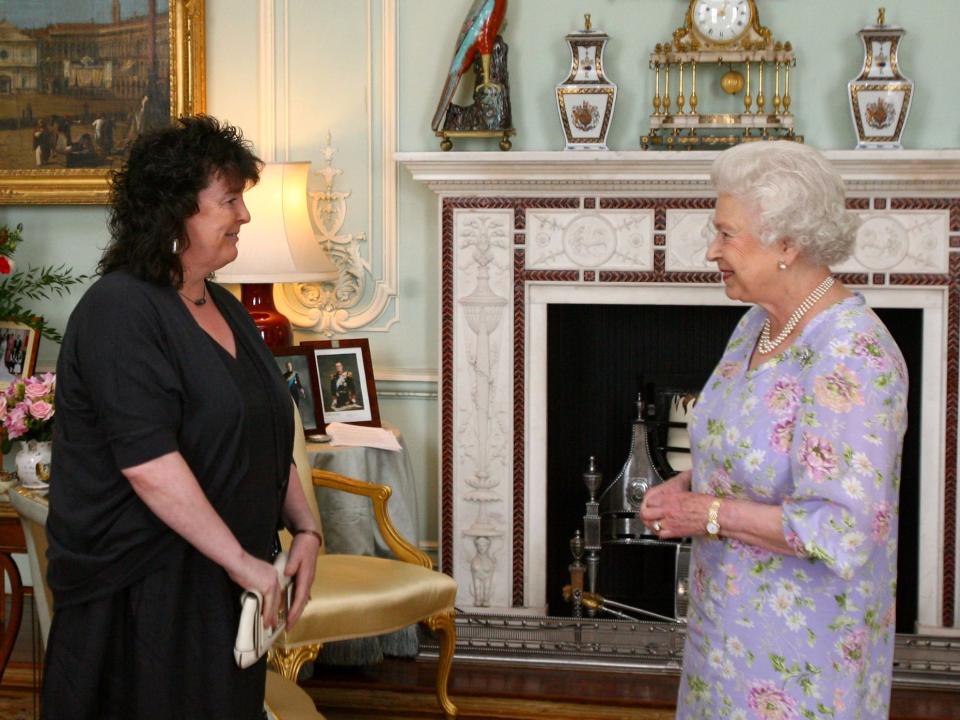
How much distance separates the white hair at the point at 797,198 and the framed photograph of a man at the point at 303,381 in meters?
2.19

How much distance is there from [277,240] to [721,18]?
1650 millimetres

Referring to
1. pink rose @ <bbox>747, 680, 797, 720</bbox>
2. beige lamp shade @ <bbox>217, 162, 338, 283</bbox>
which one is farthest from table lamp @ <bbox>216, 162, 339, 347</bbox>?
pink rose @ <bbox>747, 680, 797, 720</bbox>

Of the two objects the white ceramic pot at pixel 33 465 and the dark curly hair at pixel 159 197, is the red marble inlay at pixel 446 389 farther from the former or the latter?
the dark curly hair at pixel 159 197

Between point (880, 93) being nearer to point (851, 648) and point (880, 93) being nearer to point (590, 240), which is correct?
point (590, 240)

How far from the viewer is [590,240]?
3.89m

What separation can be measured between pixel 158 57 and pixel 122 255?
2.59 m

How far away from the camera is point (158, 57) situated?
4.14 metres

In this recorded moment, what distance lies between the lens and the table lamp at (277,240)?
12.0ft

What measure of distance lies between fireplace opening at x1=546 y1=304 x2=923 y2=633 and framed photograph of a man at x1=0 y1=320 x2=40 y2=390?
1880mm

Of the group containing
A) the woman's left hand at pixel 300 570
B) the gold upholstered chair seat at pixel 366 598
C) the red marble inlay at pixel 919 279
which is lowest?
the gold upholstered chair seat at pixel 366 598

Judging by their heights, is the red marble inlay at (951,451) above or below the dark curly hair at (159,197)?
below

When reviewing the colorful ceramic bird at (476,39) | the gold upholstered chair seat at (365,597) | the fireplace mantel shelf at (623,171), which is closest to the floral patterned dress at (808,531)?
the gold upholstered chair seat at (365,597)

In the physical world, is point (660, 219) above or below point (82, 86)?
below

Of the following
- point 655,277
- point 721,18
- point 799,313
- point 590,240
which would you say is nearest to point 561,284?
point 590,240
